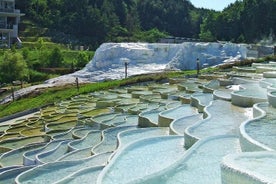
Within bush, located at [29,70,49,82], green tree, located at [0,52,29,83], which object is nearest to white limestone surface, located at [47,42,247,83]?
green tree, located at [0,52,29,83]

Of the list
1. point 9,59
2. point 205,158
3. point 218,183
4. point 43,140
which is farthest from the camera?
point 9,59

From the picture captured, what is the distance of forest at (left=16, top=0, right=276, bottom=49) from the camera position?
42.2 m

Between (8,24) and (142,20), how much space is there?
1011 inches

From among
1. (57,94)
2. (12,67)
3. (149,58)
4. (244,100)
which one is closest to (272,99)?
(244,100)

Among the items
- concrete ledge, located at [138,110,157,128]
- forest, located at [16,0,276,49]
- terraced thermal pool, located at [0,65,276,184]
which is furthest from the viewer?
forest, located at [16,0,276,49]

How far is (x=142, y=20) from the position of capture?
64.9 metres

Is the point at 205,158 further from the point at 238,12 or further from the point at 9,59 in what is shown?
the point at 238,12

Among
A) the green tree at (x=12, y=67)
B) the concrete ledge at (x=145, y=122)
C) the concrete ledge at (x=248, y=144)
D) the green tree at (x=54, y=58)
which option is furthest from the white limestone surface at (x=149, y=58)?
the concrete ledge at (x=248, y=144)

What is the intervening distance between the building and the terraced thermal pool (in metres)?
25.4

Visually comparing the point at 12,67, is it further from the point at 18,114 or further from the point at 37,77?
the point at 18,114

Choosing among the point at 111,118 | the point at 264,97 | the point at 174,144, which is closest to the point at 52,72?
the point at 111,118

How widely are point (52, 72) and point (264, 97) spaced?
24043 mm

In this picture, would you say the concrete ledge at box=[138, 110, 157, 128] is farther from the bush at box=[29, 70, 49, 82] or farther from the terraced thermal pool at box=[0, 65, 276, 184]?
the bush at box=[29, 70, 49, 82]

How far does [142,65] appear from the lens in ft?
94.1
